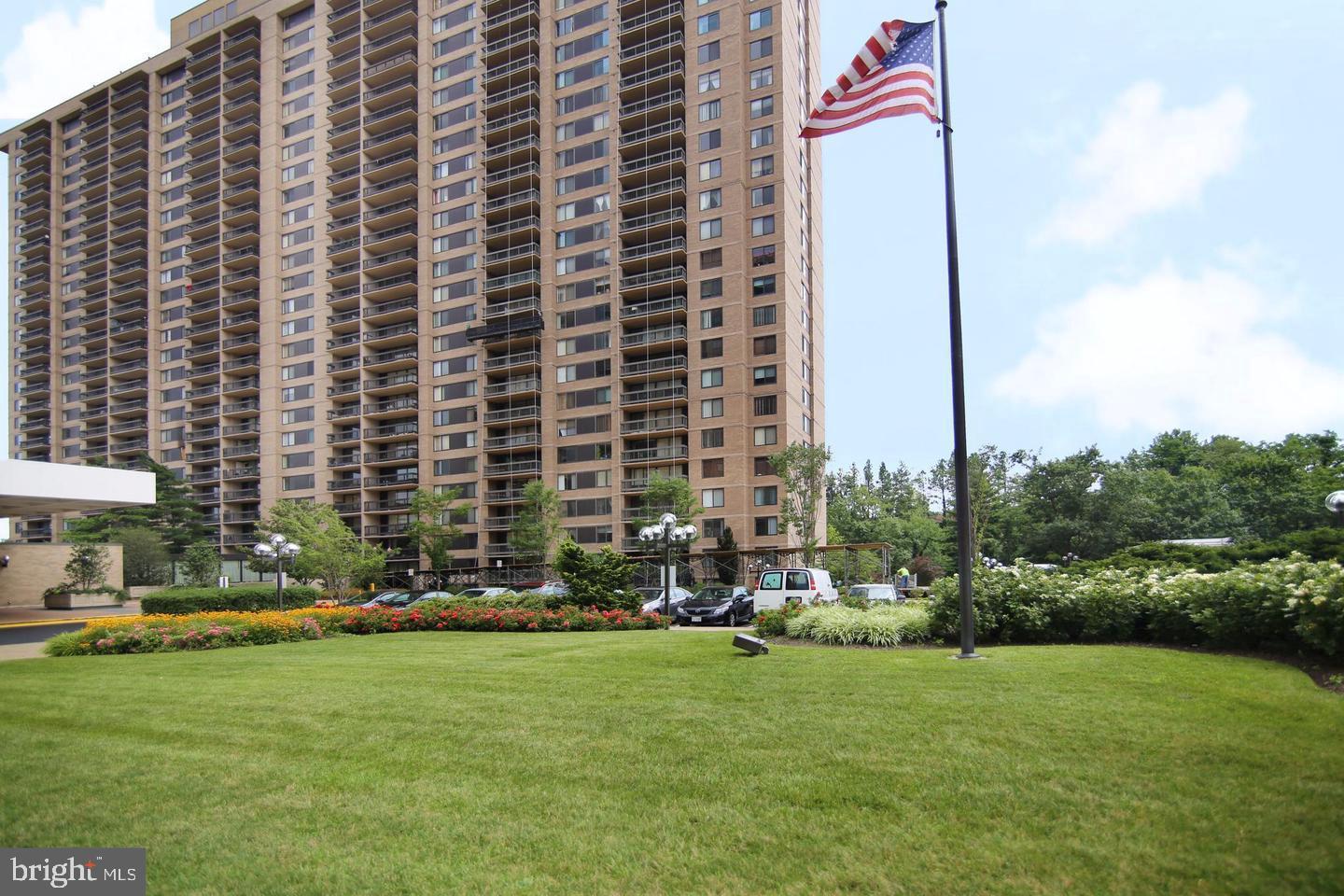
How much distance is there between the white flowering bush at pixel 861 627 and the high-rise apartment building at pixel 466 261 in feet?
123

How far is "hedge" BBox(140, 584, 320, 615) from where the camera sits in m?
31.9

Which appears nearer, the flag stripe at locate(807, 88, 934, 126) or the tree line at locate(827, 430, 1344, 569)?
the flag stripe at locate(807, 88, 934, 126)

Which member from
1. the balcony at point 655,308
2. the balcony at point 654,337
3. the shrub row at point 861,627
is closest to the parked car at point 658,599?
the shrub row at point 861,627

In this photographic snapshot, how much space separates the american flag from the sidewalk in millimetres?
32683

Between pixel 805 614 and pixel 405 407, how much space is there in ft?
187

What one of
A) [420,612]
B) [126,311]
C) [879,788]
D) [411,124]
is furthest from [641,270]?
[126,311]

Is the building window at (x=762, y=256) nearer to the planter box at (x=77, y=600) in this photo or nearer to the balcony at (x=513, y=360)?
the balcony at (x=513, y=360)

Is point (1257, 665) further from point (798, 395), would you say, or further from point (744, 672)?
point (798, 395)

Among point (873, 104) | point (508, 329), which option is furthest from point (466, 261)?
point (873, 104)

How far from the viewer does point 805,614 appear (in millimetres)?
15523

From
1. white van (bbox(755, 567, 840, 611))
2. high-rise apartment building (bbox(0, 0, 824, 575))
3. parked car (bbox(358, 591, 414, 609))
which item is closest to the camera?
white van (bbox(755, 567, 840, 611))

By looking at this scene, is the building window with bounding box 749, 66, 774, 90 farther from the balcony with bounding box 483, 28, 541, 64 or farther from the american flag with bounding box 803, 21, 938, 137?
the american flag with bounding box 803, 21, 938, 137

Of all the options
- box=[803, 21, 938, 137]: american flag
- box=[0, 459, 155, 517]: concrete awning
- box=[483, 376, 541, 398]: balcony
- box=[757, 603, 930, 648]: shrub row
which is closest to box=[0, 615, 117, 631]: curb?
box=[0, 459, 155, 517]: concrete awning

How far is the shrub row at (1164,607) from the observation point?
962 cm
